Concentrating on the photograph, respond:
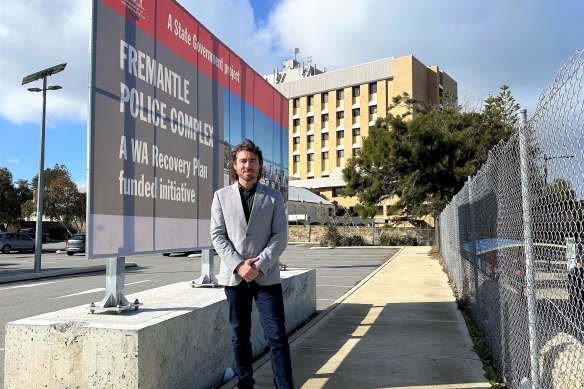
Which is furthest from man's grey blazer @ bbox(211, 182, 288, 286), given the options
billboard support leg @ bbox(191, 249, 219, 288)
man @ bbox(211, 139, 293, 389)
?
billboard support leg @ bbox(191, 249, 219, 288)

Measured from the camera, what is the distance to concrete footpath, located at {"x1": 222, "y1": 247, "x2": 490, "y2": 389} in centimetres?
456

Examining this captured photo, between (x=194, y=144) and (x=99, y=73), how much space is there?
1700mm

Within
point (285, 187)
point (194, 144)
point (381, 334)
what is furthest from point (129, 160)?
point (285, 187)

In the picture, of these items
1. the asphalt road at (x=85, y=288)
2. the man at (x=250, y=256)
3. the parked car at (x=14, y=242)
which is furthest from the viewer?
the parked car at (x=14, y=242)

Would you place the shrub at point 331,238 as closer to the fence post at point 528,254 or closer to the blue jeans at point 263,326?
the blue jeans at point 263,326

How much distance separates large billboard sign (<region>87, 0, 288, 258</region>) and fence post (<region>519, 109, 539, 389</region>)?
9.98 feet

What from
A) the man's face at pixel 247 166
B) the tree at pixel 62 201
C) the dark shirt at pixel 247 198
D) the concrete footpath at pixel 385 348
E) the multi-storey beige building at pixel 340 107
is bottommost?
the concrete footpath at pixel 385 348

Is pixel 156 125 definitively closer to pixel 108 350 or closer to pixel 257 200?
pixel 257 200

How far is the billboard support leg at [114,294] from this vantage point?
407cm

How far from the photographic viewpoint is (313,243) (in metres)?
41.2

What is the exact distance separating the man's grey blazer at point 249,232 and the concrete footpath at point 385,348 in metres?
1.34

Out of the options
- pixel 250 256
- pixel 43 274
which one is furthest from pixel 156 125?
pixel 43 274

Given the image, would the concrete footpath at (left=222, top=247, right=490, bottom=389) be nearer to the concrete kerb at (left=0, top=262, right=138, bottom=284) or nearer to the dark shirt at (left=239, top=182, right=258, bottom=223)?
the dark shirt at (left=239, top=182, right=258, bottom=223)

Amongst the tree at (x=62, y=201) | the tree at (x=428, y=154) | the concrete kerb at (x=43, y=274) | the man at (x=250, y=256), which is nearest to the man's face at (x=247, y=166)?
the man at (x=250, y=256)
